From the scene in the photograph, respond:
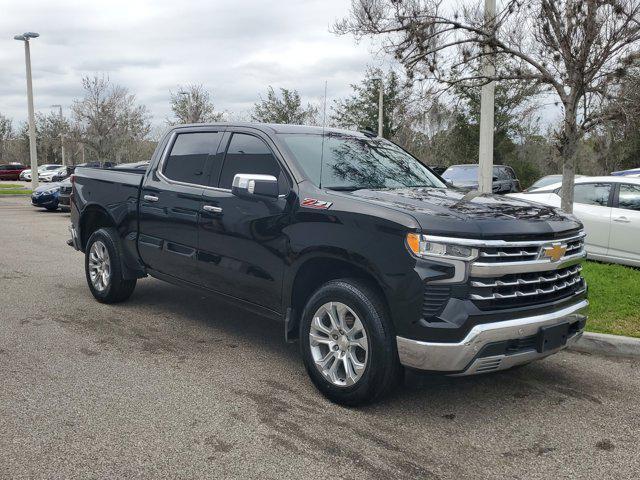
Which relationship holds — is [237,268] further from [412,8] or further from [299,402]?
[412,8]

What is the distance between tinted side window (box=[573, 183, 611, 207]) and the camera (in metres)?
9.15

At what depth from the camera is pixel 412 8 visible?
758cm

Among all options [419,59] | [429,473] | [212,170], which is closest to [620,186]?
[419,59]

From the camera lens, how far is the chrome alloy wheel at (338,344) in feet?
13.1

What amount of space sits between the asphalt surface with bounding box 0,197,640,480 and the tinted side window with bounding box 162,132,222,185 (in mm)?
1448

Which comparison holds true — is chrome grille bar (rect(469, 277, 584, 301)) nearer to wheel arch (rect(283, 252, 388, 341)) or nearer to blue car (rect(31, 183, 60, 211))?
wheel arch (rect(283, 252, 388, 341))

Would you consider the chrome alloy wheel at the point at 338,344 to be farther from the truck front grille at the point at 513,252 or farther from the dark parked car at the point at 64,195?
the dark parked car at the point at 64,195

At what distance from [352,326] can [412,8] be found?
495 cm

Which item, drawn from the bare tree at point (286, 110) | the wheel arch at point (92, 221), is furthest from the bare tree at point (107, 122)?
the wheel arch at point (92, 221)

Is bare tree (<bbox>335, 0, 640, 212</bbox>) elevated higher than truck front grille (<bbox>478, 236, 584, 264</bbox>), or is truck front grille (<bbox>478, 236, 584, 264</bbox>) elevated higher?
bare tree (<bbox>335, 0, 640, 212</bbox>)

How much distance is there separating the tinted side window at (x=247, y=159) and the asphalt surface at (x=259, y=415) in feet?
4.90

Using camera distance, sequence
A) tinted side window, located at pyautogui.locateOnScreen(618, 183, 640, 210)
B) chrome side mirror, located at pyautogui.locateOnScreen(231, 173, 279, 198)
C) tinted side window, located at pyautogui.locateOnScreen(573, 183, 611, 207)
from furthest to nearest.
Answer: tinted side window, located at pyautogui.locateOnScreen(573, 183, 611, 207), tinted side window, located at pyautogui.locateOnScreen(618, 183, 640, 210), chrome side mirror, located at pyautogui.locateOnScreen(231, 173, 279, 198)

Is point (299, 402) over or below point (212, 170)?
below

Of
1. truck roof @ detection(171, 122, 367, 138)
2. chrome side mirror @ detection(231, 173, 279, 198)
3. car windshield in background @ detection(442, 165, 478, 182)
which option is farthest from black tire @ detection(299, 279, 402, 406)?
car windshield in background @ detection(442, 165, 478, 182)
